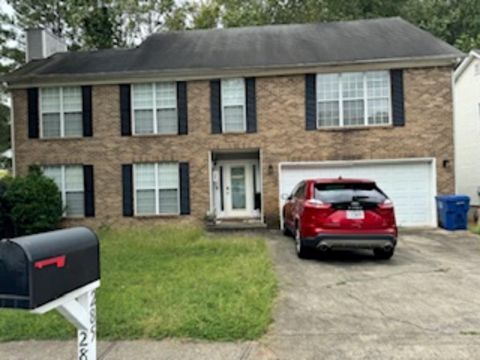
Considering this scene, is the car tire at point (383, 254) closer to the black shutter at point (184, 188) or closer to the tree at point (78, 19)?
the black shutter at point (184, 188)

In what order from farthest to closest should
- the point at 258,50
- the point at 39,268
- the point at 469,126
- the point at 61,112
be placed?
the point at 469,126 < the point at 258,50 < the point at 61,112 < the point at 39,268

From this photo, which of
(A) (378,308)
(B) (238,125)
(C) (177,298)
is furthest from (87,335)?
(B) (238,125)

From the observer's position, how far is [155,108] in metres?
15.2

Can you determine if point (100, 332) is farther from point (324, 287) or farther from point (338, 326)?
point (324, 287)

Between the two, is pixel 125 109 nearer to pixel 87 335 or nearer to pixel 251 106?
pixel 251 106

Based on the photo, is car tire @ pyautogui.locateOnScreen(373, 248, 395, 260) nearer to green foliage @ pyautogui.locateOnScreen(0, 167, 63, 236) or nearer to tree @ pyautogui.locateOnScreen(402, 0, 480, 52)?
green foliage @ pyautogui.locateOnScreen(0, 167, 63, 236)

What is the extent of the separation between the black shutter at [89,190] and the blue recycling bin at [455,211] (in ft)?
37.7

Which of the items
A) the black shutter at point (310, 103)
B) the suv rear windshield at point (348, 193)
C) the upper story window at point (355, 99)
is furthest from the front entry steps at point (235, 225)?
the suv rear windshield at point (348, 193)

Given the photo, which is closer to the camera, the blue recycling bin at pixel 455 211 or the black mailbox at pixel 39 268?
the black mailbox at pixel 39 268

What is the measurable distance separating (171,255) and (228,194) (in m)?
6.76

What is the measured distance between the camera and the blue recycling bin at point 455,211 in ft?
44.7

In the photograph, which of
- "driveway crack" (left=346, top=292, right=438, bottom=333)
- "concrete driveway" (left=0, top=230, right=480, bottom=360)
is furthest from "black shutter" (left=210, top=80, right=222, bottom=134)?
"driveway crack" (left=346, top=292, right=438, bottom=333)

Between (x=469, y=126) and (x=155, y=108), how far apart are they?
530 inches

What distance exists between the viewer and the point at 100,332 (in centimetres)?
495
